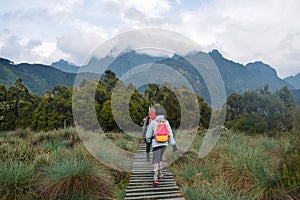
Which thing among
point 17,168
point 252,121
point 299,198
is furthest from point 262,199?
point 252,121

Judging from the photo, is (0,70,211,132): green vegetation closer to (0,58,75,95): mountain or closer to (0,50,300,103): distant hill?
(0,50,300,103): distant hill

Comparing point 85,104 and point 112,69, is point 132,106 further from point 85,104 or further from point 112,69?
point 112,69

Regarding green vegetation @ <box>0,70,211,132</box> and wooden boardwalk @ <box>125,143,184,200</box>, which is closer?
wooden boardwalk @ <box>125,143,184,200</box>

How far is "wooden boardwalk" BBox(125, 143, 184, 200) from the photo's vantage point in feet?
16.0

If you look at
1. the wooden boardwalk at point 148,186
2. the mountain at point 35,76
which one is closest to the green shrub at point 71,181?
the wooden boardwalk at point 148,186

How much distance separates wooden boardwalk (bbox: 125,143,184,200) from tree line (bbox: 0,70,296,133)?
470 inches

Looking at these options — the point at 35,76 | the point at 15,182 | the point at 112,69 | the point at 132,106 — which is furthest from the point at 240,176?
the point at 35,76

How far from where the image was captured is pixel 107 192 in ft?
17.0

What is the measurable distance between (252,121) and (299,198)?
1392cm

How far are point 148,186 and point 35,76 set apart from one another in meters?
65.3

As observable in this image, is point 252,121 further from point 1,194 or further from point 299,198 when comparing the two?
point 1,194

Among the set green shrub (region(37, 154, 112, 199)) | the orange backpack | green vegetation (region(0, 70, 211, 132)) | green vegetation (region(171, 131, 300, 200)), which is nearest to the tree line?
green vegetation (region(0, 70, 211, 132))

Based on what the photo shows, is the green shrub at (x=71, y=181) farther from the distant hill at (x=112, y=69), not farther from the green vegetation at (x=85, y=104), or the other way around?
the green vegetation at (x=85, y=104)

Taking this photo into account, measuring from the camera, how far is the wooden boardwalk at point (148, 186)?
4.88 m
